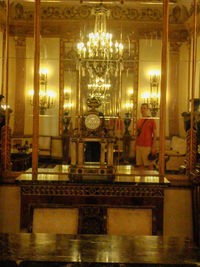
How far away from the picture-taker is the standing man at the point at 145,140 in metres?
4.20

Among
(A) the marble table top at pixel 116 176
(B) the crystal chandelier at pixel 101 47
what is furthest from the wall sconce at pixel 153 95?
(A) the marble table top at pixel 116 176

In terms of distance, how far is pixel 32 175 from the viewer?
3.38 meters

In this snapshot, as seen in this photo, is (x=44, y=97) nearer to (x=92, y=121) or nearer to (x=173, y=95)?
(x=92, y=121)

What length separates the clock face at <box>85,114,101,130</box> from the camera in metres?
3.21

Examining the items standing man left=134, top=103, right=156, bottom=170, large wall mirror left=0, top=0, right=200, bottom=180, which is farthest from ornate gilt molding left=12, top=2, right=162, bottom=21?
standing man left=134, top=103, right=156, bottom=170

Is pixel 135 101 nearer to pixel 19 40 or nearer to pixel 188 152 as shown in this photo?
pixel 188 152

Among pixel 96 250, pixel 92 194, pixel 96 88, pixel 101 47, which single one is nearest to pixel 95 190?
pixel 92 194

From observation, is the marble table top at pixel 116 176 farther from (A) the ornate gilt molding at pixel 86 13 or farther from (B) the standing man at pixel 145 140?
(A) the ornate gilt molding at pixel 86 13

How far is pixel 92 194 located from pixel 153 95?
191 cm

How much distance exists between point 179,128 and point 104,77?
3.85ft

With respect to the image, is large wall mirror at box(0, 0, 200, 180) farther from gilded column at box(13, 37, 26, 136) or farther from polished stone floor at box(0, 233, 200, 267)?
polished stone floor at box(0, 233, 200, 267)

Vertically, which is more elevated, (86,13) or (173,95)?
(86,13)

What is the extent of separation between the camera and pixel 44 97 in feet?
14.3

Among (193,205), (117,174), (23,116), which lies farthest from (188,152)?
(23,116)
